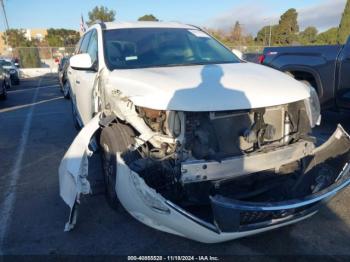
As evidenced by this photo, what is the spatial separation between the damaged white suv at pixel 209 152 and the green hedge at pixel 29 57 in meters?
35.0

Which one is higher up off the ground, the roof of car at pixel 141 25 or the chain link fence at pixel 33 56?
the roof of car at pixel 141 25

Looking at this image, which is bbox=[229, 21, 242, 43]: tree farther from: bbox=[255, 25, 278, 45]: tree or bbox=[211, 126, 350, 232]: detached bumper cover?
bbox=[211, 126, 350, 232]: detached bumper cover

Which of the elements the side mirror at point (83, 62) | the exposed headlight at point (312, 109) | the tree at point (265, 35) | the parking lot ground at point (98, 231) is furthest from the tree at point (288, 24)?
the parking lot ground at point (98, 231)

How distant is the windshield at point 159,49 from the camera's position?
430cm

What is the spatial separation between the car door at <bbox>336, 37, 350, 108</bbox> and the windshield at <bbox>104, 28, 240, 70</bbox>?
2.49 metres

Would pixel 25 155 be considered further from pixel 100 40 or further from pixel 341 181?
pixel 341 181

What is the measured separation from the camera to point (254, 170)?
3137 millimetres

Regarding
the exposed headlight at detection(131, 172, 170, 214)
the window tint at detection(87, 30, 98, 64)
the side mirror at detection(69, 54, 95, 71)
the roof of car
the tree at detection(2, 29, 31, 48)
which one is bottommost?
the tree at detection(2, 29, 31, 48)

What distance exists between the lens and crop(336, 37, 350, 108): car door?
6227mm

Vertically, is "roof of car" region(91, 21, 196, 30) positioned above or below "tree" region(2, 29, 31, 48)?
above

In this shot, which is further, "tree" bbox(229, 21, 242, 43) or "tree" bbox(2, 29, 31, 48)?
"tree" bbox(2, 29, 31, 48)

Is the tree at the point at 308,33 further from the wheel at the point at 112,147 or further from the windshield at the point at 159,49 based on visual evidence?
the wheel at the point at 112,147

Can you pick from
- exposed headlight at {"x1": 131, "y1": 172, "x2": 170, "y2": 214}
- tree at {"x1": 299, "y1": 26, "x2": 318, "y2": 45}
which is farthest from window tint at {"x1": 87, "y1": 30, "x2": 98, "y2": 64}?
tree at {"x1": 299, "y1": 26, "x2": 318, "y2": 45}

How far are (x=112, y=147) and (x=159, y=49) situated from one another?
1.57 meters
